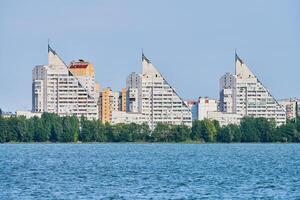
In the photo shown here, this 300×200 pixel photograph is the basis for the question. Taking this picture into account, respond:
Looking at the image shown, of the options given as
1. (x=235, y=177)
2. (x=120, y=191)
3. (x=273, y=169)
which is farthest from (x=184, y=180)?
(x=273, y=169)

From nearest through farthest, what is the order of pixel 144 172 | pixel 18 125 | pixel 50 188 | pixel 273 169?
pixel 50 188 → pixel 144 172 → pixel 273 169 → pixel 18 125

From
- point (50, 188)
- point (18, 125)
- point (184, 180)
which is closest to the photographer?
point (50, 188)

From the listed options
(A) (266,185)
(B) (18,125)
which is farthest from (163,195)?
(B) (18,125)

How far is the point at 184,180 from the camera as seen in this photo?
243ft

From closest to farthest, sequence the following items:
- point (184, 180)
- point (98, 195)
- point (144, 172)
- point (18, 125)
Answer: point (98, 195), point (184, 180), point (144, 172), point (18, 125)

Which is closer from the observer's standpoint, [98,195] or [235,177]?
[98,195]

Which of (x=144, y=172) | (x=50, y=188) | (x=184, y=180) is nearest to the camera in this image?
(x=50, y=188)

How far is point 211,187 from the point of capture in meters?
68.4

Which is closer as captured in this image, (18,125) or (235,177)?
(235,177)

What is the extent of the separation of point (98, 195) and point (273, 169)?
28320 mm

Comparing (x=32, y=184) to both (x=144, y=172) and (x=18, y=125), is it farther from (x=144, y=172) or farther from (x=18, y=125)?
(x=18, y=125)

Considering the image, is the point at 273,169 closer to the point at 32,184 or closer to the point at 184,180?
the point at 184,180

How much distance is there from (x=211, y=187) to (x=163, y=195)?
5.82 meters

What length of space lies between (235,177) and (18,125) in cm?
12307
